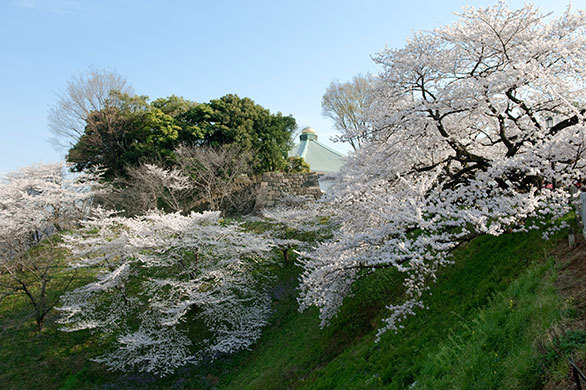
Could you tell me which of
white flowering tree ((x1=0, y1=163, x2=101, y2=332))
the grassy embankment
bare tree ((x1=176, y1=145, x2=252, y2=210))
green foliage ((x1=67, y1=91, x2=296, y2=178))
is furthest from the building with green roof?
the grassy embankment

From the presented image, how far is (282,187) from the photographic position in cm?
1830

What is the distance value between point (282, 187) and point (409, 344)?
13.9 m

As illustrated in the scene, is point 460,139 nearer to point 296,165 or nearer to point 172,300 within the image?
point 172,300

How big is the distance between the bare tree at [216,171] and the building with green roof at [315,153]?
669cm

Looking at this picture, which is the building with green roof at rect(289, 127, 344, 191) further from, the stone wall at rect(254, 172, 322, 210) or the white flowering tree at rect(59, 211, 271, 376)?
the white flowering tree at rect(59, 211, 271, 376)

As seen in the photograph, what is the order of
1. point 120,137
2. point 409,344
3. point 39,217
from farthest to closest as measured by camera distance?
point 120,137, point 39,217, point 409,344

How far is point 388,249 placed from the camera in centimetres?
455

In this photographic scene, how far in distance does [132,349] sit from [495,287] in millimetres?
8033

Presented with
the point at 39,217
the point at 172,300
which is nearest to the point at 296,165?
the point at 172,300

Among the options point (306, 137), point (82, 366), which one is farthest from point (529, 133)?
point (306, 137)

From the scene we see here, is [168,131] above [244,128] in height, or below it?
above

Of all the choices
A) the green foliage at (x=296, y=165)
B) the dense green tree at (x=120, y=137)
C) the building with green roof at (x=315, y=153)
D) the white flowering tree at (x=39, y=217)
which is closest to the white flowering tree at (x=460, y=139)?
the white flowering tree at (x=39, y=217)

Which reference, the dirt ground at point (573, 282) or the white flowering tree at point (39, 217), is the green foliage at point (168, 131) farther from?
the dirt ground at point (573, 282)

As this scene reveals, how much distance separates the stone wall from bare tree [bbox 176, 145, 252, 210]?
107 centimetres
